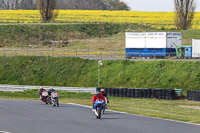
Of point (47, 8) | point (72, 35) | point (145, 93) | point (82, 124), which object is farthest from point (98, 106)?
point (47, 8)

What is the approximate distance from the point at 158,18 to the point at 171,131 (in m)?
99.9

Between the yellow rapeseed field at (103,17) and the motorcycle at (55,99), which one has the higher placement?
the yellow rapeseed field at (103,17)

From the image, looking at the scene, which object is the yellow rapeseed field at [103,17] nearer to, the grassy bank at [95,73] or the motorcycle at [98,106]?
the grassy bank at [95,73]

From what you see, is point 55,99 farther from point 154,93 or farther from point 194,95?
point 194,95

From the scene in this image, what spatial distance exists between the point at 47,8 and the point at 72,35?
487 inches

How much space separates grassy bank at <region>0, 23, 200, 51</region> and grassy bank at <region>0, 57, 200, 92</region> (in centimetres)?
1681

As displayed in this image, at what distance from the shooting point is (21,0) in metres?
172

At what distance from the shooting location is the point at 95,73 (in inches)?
2153

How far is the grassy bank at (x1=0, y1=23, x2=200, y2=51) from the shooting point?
3135 inches

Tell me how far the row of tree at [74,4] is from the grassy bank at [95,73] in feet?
354

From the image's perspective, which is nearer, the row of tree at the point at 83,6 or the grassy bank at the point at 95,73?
the grassy bank at the point at 95,73

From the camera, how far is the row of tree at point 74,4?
171m

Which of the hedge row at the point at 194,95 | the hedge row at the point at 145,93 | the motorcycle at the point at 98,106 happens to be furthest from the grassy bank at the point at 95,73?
the motorcycle at the point at 98,106

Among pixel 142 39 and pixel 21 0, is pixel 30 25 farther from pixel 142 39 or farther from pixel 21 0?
pixel 21 0
